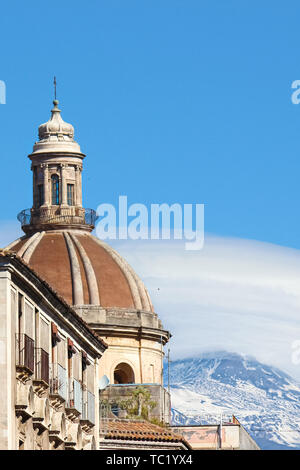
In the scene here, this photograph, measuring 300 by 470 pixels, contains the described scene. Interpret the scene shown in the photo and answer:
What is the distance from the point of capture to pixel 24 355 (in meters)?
50.9

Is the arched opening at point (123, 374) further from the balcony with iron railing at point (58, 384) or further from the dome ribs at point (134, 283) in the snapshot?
the balcony with iron railing at point (58, 384)

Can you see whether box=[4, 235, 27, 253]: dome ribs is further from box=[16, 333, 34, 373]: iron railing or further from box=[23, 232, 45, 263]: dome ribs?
box=[16, 333, 34, 373]: iron railing

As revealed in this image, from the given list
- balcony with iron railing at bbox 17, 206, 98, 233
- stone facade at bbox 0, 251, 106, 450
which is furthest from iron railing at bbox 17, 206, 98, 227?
stone facade at bbox 0, 251, 106, 450

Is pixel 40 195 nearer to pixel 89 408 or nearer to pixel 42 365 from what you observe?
pixel 89 408

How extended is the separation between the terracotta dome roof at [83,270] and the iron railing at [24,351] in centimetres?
5405

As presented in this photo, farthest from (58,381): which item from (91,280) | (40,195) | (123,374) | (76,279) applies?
(40,195)

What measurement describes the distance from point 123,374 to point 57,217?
32.2ft

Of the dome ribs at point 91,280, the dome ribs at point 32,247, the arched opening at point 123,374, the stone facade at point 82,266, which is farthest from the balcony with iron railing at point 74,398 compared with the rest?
the arched opening at point 123,374

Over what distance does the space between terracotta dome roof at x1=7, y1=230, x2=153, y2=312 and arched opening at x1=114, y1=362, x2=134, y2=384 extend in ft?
Result: 10.9

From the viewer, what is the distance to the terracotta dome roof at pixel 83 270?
107 metres
